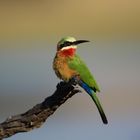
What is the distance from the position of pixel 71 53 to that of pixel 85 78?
0.14 meters

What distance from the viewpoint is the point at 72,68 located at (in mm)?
1242

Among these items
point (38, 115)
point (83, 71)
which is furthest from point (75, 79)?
point (38, 115)

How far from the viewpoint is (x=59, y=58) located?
1.27m

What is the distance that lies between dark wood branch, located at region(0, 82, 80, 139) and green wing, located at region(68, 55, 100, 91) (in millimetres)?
180

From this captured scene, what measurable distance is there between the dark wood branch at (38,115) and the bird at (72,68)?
16 centimetres

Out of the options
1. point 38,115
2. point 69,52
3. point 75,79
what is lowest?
point 38,115

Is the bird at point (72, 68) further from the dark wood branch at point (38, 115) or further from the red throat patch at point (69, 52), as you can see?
the dark wood branch at point (38, 115)

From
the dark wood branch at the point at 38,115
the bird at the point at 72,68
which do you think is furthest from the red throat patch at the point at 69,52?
the dark wood branch at the point at 38,115

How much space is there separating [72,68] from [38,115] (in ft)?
1.05

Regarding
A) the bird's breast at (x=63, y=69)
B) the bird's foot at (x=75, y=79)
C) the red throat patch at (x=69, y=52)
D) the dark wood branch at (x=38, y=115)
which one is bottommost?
the dark wood branch at (x=38, y=115)

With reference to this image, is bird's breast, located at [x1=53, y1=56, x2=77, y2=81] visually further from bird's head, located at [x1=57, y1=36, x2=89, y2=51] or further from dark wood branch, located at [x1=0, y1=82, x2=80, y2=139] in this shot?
dark wood branch, located at [x1=0, y1=82, x2=80, y2=139]

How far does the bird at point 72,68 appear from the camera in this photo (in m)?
1.18

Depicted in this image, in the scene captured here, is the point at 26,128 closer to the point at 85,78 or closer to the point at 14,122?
the point at 14,122

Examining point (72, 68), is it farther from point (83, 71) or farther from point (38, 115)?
point (38, 115)
